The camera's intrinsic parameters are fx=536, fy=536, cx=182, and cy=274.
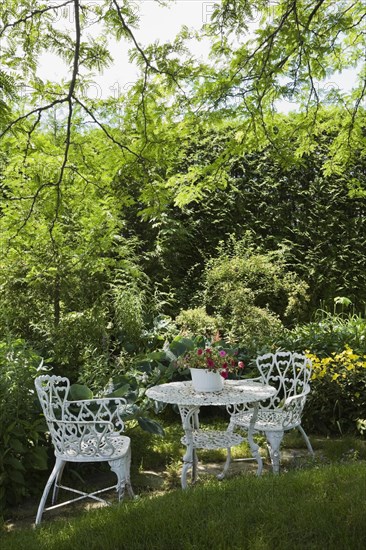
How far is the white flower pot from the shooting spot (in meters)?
4.00

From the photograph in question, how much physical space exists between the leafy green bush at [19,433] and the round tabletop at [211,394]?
33.9 inches

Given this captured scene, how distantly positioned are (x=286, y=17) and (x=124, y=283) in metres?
4.51

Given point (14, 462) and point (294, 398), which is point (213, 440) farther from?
point (14, 462)

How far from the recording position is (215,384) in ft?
13.2

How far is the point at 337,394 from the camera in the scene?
5.18 m

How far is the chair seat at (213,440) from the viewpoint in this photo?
3982 millimetres

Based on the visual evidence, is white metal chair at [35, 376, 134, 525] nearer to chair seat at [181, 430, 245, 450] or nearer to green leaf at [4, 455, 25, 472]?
green leaf at [4, 455, 25, 472]

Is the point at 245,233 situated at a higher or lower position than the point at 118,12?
lower

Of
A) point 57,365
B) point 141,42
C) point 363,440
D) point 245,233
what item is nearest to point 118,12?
point 141,42

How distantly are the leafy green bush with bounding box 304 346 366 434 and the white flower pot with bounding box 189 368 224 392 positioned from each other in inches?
60.0

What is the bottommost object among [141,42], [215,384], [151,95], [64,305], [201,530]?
[201,530]

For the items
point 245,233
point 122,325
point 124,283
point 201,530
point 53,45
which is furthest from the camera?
point 245,233

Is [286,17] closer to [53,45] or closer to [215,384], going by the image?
[53,45]

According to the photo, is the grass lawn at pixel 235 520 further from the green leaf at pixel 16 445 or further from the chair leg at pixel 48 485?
the green leaf at pixel 16 445
